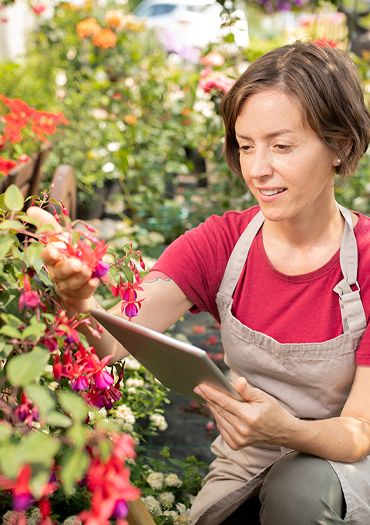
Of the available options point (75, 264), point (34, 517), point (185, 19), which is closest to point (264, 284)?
point (34, 517)

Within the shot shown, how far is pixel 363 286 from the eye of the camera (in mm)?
1770

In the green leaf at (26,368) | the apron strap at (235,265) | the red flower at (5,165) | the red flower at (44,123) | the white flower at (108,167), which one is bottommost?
the white flower at (108,167)

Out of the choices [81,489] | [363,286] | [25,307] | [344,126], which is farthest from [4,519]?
[344,126]

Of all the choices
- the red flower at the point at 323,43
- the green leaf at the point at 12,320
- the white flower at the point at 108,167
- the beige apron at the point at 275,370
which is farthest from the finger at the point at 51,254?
the white flower at the point at 108,167

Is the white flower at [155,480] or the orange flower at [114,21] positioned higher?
the white flower at [155,480]

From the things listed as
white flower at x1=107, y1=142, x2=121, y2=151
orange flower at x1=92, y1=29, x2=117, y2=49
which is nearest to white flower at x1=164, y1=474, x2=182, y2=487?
white flower at x1=107, y1=142, x2=121, y2=151

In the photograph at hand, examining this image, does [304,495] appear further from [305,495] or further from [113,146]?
[113,146]

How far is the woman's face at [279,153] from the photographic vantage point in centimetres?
165

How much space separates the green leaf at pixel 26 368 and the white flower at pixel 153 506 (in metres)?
1.12

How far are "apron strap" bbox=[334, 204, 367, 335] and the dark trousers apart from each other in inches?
11.0

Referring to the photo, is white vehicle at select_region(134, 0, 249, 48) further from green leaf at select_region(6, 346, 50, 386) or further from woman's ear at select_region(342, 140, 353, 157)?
green leaf at select_region(6, 346, 50, 386)

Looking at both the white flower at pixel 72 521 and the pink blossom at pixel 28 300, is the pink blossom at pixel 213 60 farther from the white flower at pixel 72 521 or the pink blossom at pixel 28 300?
the pink blossom at pixel 28 300

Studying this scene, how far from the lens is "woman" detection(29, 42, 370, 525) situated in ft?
5.26

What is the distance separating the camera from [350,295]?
1.75 m
